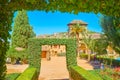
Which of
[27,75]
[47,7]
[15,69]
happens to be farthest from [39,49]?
[47,7]

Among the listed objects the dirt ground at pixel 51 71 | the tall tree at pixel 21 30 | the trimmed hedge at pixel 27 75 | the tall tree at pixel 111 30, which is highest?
the tall tree at pixel 21 30

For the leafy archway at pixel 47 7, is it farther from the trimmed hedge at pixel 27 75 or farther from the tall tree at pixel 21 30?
the tall tree at pixel 21 30

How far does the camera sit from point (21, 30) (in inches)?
2068

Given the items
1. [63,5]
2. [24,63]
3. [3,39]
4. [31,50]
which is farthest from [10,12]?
[24,63]

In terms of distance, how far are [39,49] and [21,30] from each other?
31.3m

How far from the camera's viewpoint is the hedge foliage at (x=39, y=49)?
71.4ft

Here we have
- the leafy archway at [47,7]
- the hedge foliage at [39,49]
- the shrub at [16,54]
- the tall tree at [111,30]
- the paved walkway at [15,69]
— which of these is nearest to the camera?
the leafy archway at [47,7]

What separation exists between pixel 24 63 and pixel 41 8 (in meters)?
33.3

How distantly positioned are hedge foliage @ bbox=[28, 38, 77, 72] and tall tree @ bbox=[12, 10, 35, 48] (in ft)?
101

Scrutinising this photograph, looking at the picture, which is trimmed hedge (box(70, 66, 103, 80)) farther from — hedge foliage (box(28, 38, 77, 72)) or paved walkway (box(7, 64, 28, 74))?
paved walkway (box(7, 64, 28, 74))

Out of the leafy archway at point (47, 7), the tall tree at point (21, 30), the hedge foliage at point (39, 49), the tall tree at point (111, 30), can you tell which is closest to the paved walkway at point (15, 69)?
the hedge foliage at point (39, 49)

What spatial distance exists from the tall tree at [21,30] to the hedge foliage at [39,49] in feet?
101

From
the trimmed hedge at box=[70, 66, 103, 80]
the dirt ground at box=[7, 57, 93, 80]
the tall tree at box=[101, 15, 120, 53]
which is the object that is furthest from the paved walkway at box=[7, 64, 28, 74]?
the trimmed hedge at box=[70, 66, 103, 80]

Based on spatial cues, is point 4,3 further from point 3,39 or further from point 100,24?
point 100,24
